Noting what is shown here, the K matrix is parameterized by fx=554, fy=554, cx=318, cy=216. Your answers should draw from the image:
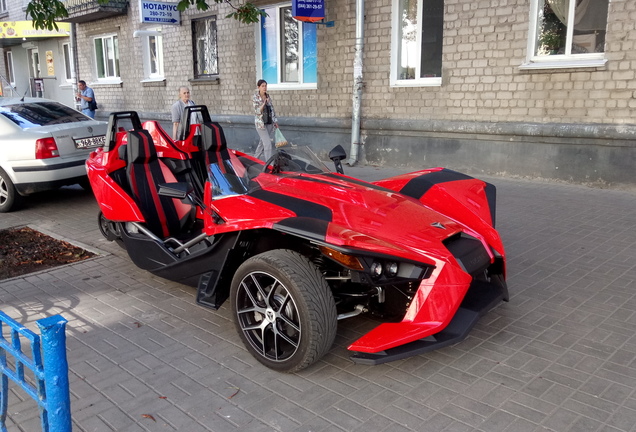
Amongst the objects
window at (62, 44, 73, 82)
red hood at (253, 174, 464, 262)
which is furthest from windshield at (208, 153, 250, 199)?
window at (62, 44, 73, 82)

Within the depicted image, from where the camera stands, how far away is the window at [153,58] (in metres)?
17.0

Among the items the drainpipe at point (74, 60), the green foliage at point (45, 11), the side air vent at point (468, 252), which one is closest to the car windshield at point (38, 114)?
the green foliage at point (45, 11)

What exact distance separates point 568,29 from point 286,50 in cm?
663

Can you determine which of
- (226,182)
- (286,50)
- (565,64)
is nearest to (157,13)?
(286,50)

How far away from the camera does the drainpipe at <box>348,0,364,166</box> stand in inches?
434

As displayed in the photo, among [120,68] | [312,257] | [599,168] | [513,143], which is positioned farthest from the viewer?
[120,68]

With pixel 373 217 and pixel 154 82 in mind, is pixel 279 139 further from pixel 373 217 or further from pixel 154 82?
pixel 154 82

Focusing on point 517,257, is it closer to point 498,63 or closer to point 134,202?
point 134,202

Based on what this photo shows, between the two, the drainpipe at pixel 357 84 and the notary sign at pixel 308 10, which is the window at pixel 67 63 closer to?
the notary sign at pixel 308 10

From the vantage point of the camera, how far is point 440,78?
10.5 m

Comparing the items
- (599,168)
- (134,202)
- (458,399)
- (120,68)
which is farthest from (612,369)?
(120,68)

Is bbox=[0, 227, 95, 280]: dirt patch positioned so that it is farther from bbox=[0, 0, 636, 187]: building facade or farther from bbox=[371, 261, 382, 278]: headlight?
bbox=[0, 0, 636, 187]: building facade

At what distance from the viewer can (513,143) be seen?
947cm

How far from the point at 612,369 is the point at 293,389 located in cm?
191
